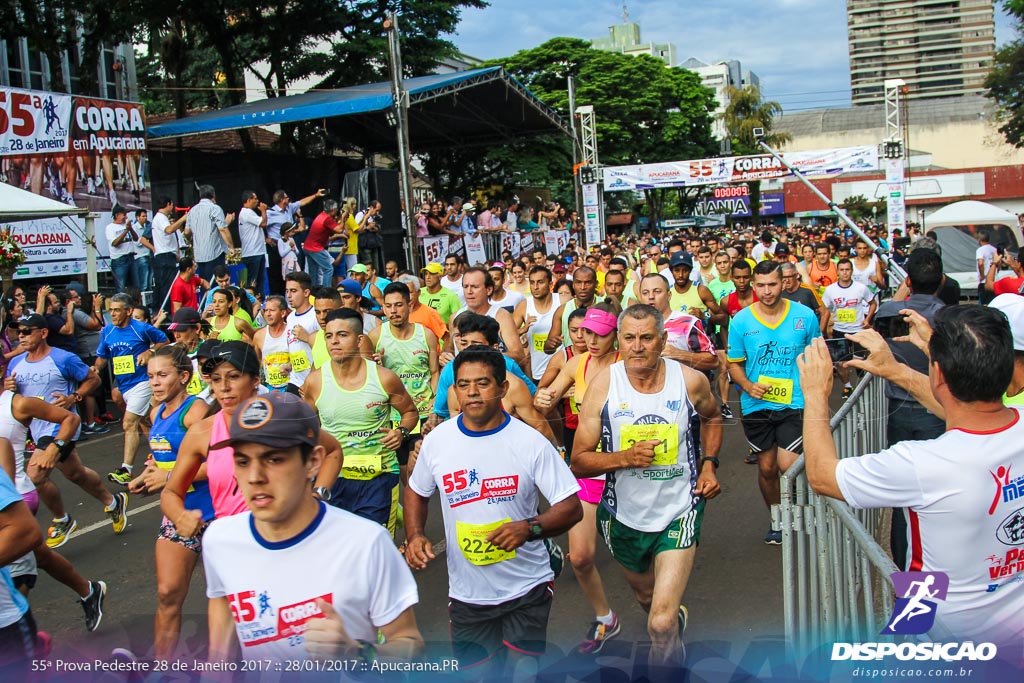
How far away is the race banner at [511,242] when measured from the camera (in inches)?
805

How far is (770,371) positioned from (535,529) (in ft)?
10.2

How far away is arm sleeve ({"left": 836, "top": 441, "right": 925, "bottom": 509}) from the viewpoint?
2.43 m

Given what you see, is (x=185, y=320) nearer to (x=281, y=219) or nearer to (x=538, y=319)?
(x=538, y=319)

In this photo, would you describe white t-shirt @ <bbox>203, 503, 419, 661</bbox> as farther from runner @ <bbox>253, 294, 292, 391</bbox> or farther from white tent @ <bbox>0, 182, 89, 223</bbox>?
white tent @ <bbox>0, 182, 89, 223</bbox>

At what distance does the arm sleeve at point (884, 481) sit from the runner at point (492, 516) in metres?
1.25

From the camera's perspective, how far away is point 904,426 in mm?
4551

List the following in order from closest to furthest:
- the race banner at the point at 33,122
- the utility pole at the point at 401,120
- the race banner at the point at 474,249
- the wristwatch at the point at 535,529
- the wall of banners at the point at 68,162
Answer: the wristwatch at the point at 535,529
the race banner at the point at 33,122
the wall of banners at the point at 68,162
the utility pole at the point at 401,120
the race banner at the point at 474,249

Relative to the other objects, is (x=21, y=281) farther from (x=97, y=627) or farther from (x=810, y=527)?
(x=810, y=527)

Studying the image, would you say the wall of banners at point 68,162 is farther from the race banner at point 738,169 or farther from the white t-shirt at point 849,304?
the race banner at point 738,169

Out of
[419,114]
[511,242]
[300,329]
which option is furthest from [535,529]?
[419,114]

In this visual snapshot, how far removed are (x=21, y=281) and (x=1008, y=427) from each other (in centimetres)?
1506

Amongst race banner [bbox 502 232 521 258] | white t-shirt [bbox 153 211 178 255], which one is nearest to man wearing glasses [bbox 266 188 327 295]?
white t-shirt [bbox 153 211 178 255]

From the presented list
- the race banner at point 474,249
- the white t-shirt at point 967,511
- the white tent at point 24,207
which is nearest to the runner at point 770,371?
the white t-shirt at point 967,511

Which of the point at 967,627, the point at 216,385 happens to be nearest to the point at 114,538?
the point at 216,385
